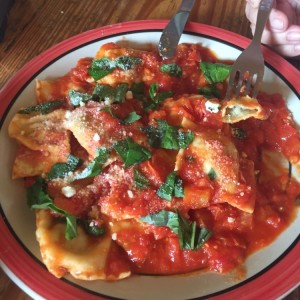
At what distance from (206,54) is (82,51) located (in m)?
0.60

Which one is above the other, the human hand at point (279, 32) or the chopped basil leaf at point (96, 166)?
the human hand at point (279, 32)

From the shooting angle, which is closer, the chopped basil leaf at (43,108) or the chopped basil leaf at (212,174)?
the chopped basil leaf at (212,174)

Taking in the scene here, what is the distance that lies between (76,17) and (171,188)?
4.37 feet

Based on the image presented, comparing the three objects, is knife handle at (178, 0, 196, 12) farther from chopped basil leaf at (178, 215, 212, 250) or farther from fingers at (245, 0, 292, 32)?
chopped basil leaf at (178, 215, 212, 250)

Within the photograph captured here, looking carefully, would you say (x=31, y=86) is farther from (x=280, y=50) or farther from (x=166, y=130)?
(x=280, y=50)

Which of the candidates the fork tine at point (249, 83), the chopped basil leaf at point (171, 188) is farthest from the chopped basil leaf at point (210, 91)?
the chopped basil leaf at point (171, 188)

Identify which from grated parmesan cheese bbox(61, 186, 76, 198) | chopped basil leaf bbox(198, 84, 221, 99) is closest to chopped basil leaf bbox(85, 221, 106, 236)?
grated parmesan cheese bbox(61, 186, 76, 198)

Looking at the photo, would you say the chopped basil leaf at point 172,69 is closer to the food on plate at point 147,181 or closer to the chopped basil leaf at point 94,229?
the food on plate at point 147,181

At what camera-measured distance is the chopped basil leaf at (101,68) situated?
6.59 feet

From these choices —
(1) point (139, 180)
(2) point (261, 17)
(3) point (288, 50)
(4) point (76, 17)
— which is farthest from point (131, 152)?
(4) point (76, 17)

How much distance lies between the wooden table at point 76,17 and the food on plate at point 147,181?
566mm

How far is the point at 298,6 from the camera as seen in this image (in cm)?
248

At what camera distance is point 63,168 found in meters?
1.78

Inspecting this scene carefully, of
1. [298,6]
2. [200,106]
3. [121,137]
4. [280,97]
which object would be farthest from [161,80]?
[298,6]
